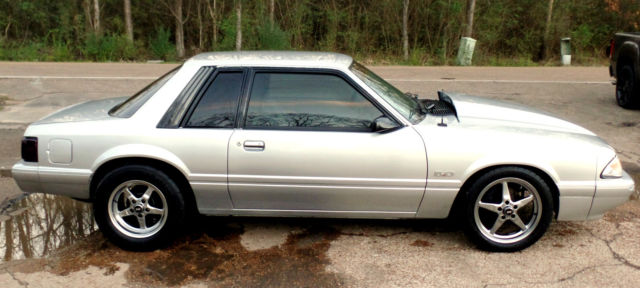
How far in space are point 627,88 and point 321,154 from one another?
7.57 metres

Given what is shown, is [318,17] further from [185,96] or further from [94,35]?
[185,96]

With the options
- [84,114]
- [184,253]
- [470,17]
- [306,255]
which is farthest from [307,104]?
[470,17]

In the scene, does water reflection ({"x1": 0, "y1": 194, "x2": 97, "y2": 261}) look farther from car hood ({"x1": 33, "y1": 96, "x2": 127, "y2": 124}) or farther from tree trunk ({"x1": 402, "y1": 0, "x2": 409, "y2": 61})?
tree trunk ({"x1": 402, "y1": 0, "x2": 409, "y2": 61})

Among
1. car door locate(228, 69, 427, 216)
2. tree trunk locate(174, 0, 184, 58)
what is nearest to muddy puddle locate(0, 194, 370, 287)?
car door locate(228, 69, 427, 216)

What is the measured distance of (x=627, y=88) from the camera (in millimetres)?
9828

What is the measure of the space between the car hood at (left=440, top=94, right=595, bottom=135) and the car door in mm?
686

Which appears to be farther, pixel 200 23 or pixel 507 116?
pixel 200 23

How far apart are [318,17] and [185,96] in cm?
1533

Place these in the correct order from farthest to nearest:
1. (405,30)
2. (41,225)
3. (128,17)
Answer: (128,17) < (405,30) < (41,225)

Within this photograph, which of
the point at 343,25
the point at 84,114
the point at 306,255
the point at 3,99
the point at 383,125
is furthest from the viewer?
the point at 343,25

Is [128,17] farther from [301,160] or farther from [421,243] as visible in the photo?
[421,243]

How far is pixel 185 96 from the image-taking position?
4504mm

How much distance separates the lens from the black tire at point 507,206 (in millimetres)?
4344

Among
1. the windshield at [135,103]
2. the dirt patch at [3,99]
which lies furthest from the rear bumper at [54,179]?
the dirt patch at [3,99]
